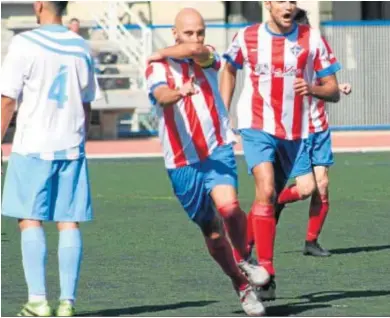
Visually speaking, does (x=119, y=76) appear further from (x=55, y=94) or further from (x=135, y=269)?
(x=55, y=94)

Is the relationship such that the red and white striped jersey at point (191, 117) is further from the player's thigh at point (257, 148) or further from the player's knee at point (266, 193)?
the player's thigh at point (257, 148)

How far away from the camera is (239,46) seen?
36.0 feet

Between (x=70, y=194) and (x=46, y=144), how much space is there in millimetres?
317

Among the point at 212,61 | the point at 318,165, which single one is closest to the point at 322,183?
the point at 318,165

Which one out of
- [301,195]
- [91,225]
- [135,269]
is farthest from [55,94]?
[91,225]

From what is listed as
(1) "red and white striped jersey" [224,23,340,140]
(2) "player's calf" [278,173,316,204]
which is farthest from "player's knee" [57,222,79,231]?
(2) "player's calf" [278,173,316,204]

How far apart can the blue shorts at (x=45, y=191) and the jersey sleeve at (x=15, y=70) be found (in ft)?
1.29

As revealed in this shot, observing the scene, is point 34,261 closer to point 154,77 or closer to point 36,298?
point 36,298

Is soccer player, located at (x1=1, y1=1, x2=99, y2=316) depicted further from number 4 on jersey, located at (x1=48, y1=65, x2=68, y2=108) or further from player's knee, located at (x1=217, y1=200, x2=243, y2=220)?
player's knee, located at (x1=217, y1=200, x2=243, y2=220)

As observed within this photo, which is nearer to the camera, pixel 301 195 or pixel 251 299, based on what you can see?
pixel 251 299

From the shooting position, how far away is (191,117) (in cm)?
963

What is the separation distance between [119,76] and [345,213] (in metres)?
17.3

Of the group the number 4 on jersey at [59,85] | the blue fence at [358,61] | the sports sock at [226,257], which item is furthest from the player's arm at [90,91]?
the blue fence at [358,61]

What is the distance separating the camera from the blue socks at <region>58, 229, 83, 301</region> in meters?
9.22
